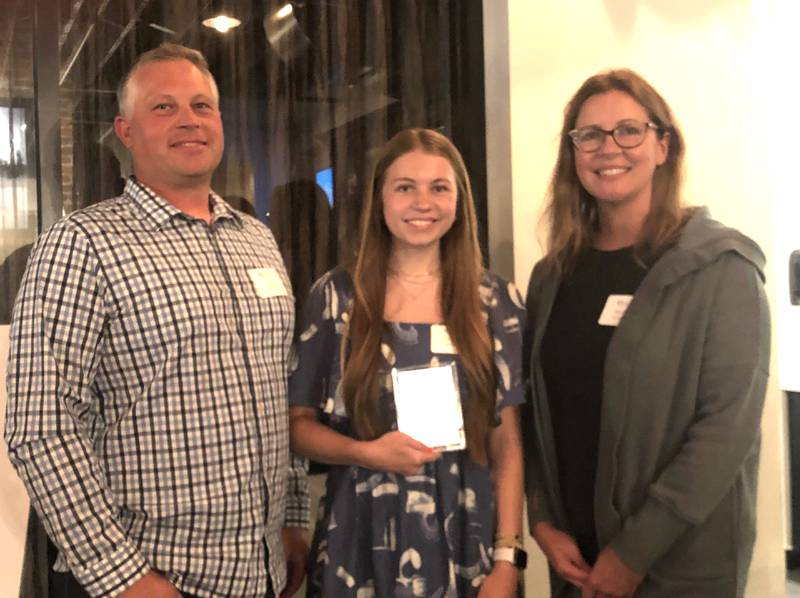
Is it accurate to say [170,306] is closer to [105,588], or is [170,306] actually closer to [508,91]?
[105,588]

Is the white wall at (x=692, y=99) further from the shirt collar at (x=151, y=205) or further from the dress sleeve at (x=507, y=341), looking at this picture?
the shirt collar at (x=151, y=205)

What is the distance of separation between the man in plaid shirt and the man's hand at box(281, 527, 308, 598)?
0.57ft

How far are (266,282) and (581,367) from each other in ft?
2.67

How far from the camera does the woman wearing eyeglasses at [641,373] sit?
6.17ft

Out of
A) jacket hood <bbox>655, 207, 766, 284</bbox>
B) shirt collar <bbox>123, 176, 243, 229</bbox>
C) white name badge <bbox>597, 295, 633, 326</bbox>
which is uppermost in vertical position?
shirt collar <bbox>123, 176, 243, 229</bbox>

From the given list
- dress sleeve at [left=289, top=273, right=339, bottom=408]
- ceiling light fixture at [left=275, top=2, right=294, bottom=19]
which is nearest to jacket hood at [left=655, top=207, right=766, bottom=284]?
dress sleeve at [left=289, top=273, right=339, bottom=408]

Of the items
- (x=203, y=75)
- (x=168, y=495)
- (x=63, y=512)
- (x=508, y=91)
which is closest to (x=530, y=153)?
(x=508, y=91)

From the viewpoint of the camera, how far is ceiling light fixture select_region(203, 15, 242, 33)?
2541mm

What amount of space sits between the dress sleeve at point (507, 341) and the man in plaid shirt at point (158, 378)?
20.4 inches

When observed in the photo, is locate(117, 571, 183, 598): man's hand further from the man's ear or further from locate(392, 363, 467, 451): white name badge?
the man's ear

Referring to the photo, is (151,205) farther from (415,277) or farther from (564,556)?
(564,556)

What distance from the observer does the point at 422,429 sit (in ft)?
6.04

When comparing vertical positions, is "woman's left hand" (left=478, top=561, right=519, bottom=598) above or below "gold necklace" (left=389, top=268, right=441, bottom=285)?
below

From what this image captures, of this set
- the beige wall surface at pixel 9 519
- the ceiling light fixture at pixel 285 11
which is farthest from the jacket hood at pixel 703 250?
the beige wall surface at pixel 9 519
